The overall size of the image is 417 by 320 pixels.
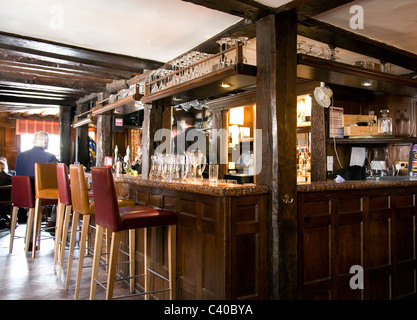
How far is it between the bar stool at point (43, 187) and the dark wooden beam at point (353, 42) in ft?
11.6

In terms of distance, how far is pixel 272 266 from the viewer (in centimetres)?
245

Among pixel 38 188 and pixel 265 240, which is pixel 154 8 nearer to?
pixel 265 240

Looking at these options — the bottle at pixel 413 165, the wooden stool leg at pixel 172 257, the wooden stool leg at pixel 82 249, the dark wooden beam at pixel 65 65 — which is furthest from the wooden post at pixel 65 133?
the bottle at pixel 413 165

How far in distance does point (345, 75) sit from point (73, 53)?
295 centimetres

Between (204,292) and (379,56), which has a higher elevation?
(379,56)

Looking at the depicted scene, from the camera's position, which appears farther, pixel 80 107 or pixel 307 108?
pixel 80 107

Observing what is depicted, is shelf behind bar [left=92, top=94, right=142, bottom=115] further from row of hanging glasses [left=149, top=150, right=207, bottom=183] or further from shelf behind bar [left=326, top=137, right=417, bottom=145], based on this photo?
shelf behind bar [left=326, top=137, right=417, bottom=145]

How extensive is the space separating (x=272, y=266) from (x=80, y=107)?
6099 millimetres

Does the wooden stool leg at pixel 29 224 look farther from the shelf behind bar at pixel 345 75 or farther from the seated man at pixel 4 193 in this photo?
the shelf behind bar at pixel 345 75

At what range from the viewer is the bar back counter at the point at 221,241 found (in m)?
2.26

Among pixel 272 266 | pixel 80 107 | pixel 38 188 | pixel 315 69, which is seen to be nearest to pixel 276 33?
pixel 315 69

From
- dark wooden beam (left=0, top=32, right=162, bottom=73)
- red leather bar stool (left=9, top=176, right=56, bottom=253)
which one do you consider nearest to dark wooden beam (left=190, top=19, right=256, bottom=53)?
dark wooden beam (left=0, top=32, right=162, bottom=73)

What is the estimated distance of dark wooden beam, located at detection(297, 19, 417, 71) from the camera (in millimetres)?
2924

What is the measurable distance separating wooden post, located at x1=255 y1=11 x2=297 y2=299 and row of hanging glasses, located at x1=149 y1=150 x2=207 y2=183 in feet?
2.44
